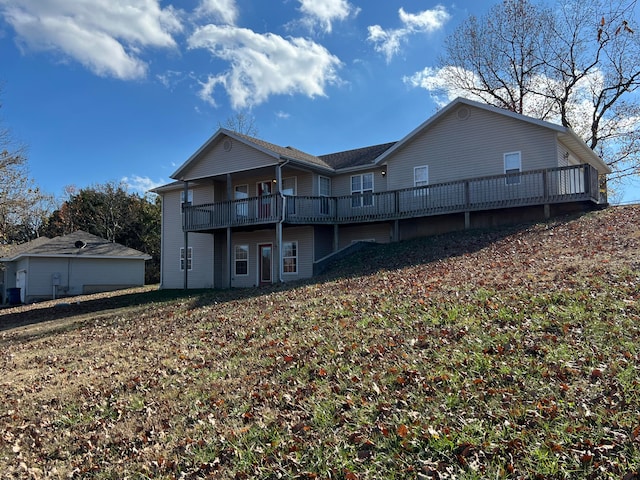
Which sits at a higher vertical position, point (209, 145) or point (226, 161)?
point (209, 145)

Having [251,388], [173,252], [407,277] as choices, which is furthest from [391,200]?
[251,388]

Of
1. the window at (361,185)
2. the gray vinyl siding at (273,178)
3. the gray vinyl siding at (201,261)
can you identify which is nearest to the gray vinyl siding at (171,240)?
the gray vinyl siding at (201,261)

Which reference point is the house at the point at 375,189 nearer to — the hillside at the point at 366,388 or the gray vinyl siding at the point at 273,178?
the gray vinyl siding at the point at 273,178

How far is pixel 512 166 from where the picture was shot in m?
18.7

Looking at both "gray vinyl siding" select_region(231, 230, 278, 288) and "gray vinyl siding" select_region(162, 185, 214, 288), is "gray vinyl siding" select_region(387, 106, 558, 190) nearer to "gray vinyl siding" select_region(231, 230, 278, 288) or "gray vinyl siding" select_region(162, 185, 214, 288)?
"gray vinyl siding" select_region(231, 230, 278, 288)

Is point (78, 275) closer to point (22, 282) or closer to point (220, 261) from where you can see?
point (22, 282)

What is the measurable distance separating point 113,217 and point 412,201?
3416 centimetres

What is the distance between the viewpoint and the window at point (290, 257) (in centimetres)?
2273

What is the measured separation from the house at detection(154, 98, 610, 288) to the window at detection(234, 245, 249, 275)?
5cm

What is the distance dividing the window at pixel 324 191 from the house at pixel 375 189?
0.05 meters

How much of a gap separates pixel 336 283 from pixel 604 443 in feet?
34.1

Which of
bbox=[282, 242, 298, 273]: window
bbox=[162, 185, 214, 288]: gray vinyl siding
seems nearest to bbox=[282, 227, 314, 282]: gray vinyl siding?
bbox=[282, 242, 298, 273]: window

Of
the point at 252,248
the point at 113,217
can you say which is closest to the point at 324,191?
the point at 252,248

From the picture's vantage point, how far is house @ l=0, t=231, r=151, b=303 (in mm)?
28828
